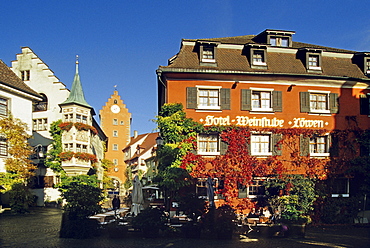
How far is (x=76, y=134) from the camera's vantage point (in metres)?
45.3

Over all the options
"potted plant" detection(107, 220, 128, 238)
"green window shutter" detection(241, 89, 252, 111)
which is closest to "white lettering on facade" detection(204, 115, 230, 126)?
"green window shutter" detection(241, 89, 252, 111)

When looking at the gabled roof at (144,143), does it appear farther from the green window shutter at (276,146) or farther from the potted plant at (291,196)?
the potted plant at (291,196)

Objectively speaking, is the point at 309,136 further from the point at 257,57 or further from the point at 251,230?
the point at 251,230

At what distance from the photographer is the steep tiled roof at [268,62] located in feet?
89.8

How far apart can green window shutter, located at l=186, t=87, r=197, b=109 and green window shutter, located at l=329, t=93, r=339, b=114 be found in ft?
28.7

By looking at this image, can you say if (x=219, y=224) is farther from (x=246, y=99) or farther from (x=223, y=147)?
(x=246, y=99)

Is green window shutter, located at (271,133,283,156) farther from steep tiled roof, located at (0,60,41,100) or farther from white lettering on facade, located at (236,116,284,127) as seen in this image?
steep tiled roof, located at (0,60,41,100)

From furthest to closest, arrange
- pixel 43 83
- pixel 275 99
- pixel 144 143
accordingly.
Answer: pixel 144 143, pixel 43 83, pixel 275 99

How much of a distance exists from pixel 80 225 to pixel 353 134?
1850cm

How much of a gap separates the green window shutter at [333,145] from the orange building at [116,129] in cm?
5890

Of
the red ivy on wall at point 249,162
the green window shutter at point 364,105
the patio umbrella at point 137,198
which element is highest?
the green window shutter at point 364,105

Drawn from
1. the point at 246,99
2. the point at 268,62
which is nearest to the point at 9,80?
the point at 246,99

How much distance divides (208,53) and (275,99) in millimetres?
5118

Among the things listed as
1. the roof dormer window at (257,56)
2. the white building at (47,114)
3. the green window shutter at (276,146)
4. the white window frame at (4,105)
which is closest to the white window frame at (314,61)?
the roof dormer window at (257,56)
